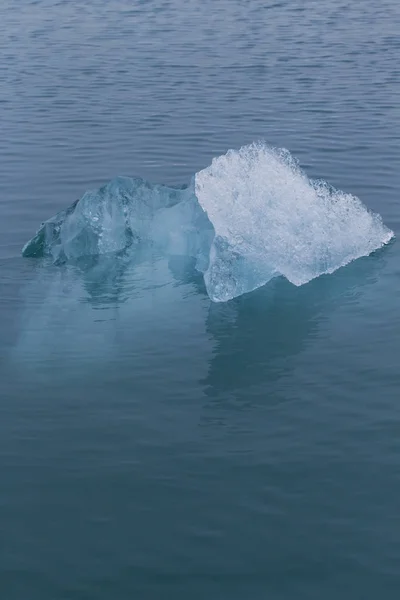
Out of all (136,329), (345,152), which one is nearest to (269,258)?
(136,329)

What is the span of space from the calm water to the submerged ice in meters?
0.56

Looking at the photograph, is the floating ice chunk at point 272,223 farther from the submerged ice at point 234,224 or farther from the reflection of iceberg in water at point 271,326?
the reflection of iceberg in water at point 271,326

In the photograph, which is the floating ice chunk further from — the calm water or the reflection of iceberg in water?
the calm water

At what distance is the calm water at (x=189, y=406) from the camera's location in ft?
43.4

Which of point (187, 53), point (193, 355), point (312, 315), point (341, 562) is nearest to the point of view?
point (341, 562)

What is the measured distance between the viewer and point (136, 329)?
65.2ft

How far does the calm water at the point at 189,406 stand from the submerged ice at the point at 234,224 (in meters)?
0.56

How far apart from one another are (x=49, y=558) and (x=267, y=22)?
43680 millimetres

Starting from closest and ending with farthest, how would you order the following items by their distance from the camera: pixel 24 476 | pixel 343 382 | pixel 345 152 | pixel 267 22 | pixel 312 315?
pixel 24 476, pixel 343 382, pixel 312 315, pixel 345 152, pixel 267 22

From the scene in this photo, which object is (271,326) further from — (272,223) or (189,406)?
(189,406)

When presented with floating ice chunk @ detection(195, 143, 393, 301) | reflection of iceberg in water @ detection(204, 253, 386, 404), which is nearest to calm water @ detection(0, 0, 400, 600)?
reflection of iceberg in water @ detection(204, 253, 386, 404)

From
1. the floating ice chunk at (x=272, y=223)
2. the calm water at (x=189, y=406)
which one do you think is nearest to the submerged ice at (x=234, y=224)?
the floating ice chunk at (x=272, y=223)

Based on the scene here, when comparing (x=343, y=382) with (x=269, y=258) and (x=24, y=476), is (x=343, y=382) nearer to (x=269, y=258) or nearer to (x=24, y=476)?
(x=269, y=258)

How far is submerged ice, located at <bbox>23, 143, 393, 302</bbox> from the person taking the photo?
21.1m
